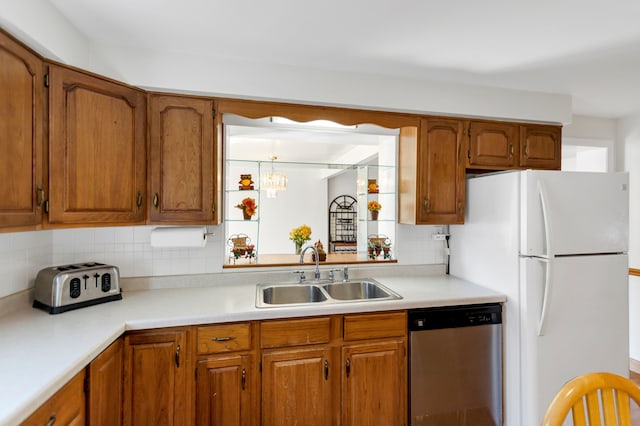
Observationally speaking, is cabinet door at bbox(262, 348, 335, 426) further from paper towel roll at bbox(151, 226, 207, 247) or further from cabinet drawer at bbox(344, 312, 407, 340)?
paper towel roll at bbox(151, 226, 207, 247)

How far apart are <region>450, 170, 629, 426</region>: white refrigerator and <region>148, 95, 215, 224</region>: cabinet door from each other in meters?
1.87

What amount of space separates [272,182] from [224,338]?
1.26 m

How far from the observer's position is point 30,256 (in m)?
1.81

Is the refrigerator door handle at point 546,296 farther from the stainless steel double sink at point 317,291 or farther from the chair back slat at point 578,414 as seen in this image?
the chair back slat at point 578,414

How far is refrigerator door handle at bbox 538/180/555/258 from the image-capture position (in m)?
1.91

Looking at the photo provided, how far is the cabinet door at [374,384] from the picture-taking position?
1.88m

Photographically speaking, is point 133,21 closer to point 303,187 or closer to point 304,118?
point 304,118

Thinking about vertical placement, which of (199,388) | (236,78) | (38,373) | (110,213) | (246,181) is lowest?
(199,388)

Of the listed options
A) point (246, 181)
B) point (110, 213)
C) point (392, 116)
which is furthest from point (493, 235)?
point (110, 213)

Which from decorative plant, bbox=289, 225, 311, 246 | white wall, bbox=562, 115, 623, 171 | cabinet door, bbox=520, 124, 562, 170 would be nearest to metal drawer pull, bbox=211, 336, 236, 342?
decorative plant, bbox=289, 225, 311, 246

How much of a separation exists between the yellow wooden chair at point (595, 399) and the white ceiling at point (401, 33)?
150cm

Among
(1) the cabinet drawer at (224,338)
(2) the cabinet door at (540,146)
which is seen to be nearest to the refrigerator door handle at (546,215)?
(2) the cabinet door at (540,146)

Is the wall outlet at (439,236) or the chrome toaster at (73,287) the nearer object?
the chrome toaster at (73,287)

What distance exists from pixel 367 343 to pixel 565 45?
199 centimetres
